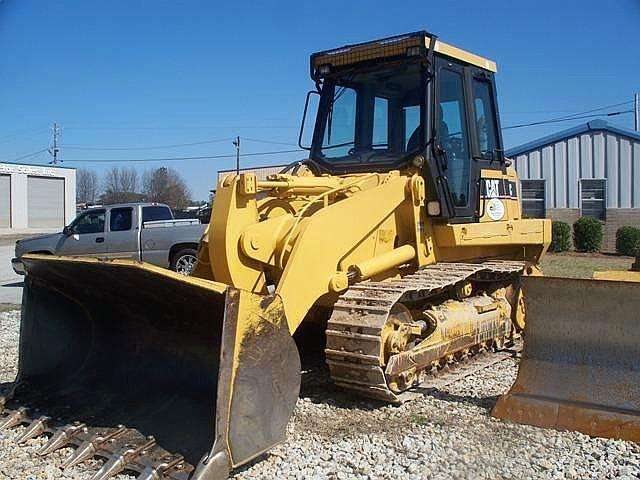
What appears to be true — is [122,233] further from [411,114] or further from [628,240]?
[628,240]

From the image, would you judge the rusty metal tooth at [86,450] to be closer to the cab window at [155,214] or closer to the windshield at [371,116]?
the windshield at [371,116]

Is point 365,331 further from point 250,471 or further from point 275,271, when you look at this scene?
point 250,471

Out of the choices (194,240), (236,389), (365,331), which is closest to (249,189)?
(365,331)

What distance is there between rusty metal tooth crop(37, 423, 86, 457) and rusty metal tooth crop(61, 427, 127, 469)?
201 mm

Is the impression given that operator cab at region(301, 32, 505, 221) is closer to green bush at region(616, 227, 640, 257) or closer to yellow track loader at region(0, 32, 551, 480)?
yellow track loader at region(0, 32, 551, 480)

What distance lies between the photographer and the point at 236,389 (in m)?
4.02

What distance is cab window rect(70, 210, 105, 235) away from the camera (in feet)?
49.8

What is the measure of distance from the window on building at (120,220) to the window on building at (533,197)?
42.2 feet

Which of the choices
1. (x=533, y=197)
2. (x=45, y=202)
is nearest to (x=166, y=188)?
(x=45, y=202)

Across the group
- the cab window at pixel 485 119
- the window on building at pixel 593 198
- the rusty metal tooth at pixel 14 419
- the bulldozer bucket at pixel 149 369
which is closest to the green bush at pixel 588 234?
the window on building at pixel 593 198

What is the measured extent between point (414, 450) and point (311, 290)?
149 centimetres

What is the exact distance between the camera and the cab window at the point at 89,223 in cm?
1517

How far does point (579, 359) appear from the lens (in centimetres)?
527

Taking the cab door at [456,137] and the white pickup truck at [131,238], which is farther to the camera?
the white pickup truck at [131,238]
